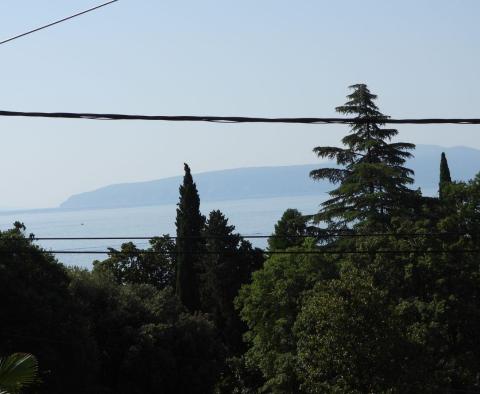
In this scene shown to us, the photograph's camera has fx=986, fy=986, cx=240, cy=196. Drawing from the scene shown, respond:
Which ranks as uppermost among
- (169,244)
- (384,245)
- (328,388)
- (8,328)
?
(169,244)

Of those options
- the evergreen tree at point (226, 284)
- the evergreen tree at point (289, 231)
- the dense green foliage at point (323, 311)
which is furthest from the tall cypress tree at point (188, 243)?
the dense green foliage at point (323, 311)

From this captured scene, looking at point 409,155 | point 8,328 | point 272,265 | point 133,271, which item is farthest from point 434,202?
point 133,271

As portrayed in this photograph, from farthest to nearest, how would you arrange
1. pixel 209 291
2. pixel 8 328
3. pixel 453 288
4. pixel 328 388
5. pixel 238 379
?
pixel 209 291, pixel 238 379, pixel 453 288, pixel 8 328, pixel 328 388

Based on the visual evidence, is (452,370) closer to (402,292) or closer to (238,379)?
(402,292)

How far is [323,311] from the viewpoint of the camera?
2922cm

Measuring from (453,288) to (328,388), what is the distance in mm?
8622

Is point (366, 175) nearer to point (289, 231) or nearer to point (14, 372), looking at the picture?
point (289, 231)

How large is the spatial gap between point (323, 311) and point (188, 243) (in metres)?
30.1

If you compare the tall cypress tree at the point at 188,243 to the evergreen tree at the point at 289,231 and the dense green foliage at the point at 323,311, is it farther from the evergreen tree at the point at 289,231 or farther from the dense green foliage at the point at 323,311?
the dense green foliage at the point at 323,311

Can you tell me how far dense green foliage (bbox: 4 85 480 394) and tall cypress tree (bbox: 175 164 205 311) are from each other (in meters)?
6.08

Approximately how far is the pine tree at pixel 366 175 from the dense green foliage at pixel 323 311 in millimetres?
65

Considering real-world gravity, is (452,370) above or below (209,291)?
below

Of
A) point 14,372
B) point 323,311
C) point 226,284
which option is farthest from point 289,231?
point 14,372

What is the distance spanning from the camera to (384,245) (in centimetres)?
3672
